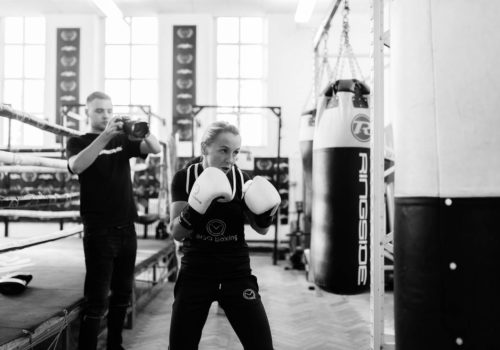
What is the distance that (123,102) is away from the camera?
7.87m

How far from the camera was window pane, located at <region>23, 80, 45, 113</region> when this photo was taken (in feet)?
25.6

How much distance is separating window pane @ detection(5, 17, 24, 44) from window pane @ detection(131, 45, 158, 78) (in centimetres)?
222

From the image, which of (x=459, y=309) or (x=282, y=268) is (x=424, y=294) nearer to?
(x=459, y=309)

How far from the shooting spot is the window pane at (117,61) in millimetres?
7875

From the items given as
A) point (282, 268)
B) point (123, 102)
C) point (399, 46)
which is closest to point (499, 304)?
point (399, 46)

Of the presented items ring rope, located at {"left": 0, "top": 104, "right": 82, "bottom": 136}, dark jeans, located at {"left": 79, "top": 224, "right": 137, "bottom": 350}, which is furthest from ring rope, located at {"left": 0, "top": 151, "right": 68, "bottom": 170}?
dark jeans, located at {"left": 79, "top": 224, "right": 137, "bottom": 350}

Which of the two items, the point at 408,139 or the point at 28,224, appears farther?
the point at 28,224

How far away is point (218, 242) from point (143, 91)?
682 centimetres

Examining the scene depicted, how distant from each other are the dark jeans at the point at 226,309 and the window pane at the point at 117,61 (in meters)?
7.10

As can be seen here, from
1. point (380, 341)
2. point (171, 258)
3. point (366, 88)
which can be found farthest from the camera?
point (171, 258)

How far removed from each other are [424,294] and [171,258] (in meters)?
3.76

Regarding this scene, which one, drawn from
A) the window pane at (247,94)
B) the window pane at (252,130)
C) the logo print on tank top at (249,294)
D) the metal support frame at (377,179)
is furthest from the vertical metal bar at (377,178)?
the window pane at (247,94)

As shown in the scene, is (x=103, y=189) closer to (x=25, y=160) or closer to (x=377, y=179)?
(x=25, y=160)

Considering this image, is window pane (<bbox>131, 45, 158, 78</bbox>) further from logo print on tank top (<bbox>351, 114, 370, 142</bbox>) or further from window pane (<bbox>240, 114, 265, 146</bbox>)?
logo print on tank top (<bbox>351, 114, 370, 142</bbox>)
